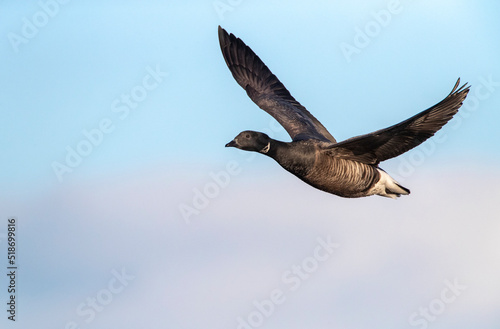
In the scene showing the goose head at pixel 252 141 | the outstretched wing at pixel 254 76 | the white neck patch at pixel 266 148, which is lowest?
the white neck patch at pixel 266 148

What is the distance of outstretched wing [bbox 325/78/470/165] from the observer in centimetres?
1502

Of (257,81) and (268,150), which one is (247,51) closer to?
(257,81)

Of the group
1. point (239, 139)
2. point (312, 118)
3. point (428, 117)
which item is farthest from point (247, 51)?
point (428, 117)

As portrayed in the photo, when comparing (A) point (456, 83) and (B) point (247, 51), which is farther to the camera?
(B) point (247, 51)

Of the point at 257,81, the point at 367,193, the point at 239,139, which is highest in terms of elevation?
the point at 257,81

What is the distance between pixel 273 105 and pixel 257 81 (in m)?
1.22

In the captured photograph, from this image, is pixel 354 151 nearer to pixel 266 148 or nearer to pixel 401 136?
pixel 401 136

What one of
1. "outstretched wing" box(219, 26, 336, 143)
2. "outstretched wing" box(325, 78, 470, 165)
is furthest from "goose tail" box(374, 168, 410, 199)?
"outstretched wing" box(219, 26, 336, 143)

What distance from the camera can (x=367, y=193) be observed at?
56.1 feet

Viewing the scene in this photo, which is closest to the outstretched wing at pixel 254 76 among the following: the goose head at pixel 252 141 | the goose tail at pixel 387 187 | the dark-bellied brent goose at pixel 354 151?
the dark-bellied brent goose at pixel 354 151

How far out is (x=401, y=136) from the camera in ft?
51.2

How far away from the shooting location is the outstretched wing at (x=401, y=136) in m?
15.0

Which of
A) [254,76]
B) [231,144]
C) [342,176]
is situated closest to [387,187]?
[342,176]

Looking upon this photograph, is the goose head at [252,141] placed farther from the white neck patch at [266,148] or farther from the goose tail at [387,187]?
the goose tail at [387,187]
